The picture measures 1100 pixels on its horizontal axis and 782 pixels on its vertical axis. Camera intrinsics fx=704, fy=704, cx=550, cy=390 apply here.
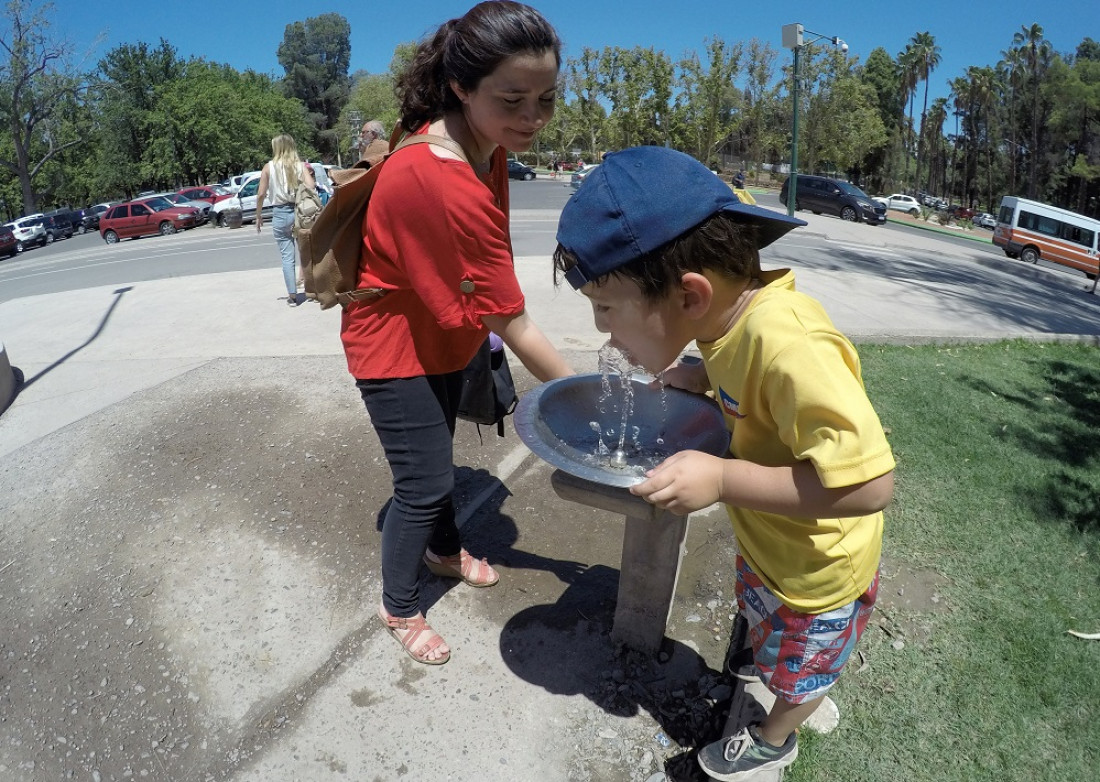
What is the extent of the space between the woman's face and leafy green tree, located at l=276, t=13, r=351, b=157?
3051 inches

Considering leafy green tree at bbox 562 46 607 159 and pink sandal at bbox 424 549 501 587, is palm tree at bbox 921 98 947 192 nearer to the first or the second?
leafy green tree at bbox 562 46 607 159

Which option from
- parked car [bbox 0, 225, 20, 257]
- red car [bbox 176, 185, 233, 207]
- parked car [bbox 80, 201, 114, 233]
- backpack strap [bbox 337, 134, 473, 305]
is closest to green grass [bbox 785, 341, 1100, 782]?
backpack strap [bbox 337, 134, 473, 305]

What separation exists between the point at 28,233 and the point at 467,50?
32780 millimetres

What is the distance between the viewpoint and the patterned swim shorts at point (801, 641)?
1.56m

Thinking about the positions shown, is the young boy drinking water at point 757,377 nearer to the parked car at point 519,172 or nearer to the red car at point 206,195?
the red car at point 206,195

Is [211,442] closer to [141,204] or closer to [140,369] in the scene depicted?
[140,369]

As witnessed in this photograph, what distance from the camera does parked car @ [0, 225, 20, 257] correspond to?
24.7 metres

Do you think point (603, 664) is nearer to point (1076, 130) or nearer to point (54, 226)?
point (54, 226)

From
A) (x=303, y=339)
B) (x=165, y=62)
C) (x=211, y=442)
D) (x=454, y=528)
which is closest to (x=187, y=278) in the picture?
(x=303, y=339)

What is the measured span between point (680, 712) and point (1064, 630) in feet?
4.70

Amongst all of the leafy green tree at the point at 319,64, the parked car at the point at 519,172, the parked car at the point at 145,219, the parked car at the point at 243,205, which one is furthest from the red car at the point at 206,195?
the leafy green tree at the point at 319,64

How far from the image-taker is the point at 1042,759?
1972 mm

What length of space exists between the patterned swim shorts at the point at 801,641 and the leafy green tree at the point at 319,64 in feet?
257

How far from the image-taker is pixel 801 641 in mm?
1577
